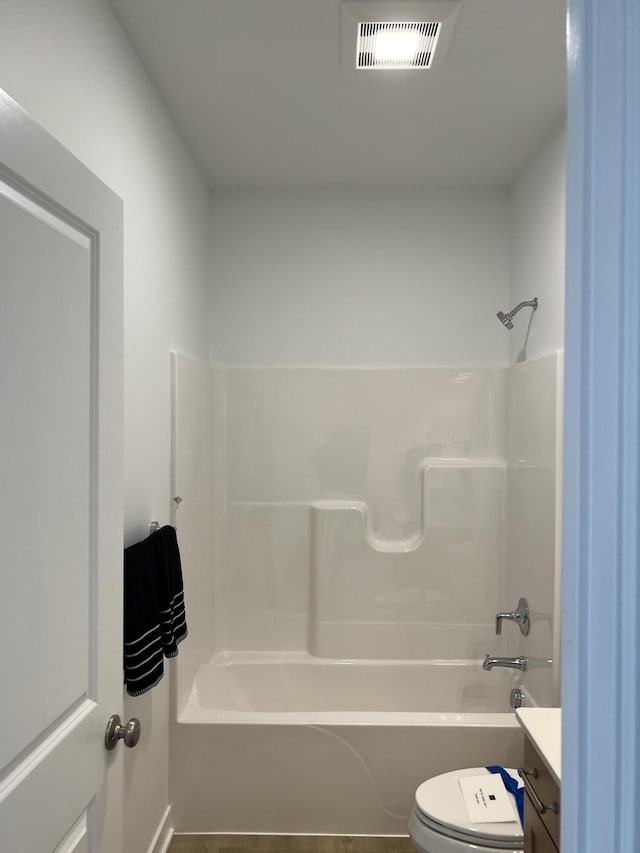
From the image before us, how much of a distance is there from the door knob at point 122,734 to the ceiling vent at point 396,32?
1.83 m

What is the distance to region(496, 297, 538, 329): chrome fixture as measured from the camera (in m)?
2.95

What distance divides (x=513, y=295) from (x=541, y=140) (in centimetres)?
74

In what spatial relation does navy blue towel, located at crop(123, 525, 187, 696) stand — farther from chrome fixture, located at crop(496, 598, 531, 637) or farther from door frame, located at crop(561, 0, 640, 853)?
door frame, located at crop(561, 0, 640, 853)

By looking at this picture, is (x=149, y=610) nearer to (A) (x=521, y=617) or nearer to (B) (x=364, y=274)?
(A) (x=521, y=617)

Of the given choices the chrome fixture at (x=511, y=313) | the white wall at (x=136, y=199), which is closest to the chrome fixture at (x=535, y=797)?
the white wall at (x=136, y=199)

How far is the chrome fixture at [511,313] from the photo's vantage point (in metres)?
2.95

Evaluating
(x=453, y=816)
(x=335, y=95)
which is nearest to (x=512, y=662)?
(x=453, y=816)

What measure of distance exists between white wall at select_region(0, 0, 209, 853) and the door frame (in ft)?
3.78

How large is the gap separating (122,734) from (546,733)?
100 cm

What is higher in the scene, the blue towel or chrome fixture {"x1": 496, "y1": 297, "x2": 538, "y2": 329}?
chrome fixture {"x1": 496, "y1": 297, "x2": 538, "y2": 329}

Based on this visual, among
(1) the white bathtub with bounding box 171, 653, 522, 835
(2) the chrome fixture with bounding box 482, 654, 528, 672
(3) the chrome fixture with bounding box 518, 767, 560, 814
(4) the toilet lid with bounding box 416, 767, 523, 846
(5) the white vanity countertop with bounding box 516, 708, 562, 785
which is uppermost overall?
(5) the white vanity countertop with bounding box 516, 708, 562, 785

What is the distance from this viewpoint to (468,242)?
3.47 metres

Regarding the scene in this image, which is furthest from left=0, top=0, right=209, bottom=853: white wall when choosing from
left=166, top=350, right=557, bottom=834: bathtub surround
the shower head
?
the shower head

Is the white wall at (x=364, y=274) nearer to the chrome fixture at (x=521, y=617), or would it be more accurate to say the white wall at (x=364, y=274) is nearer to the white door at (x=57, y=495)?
the chrome fixture at (x=521, y=617)
